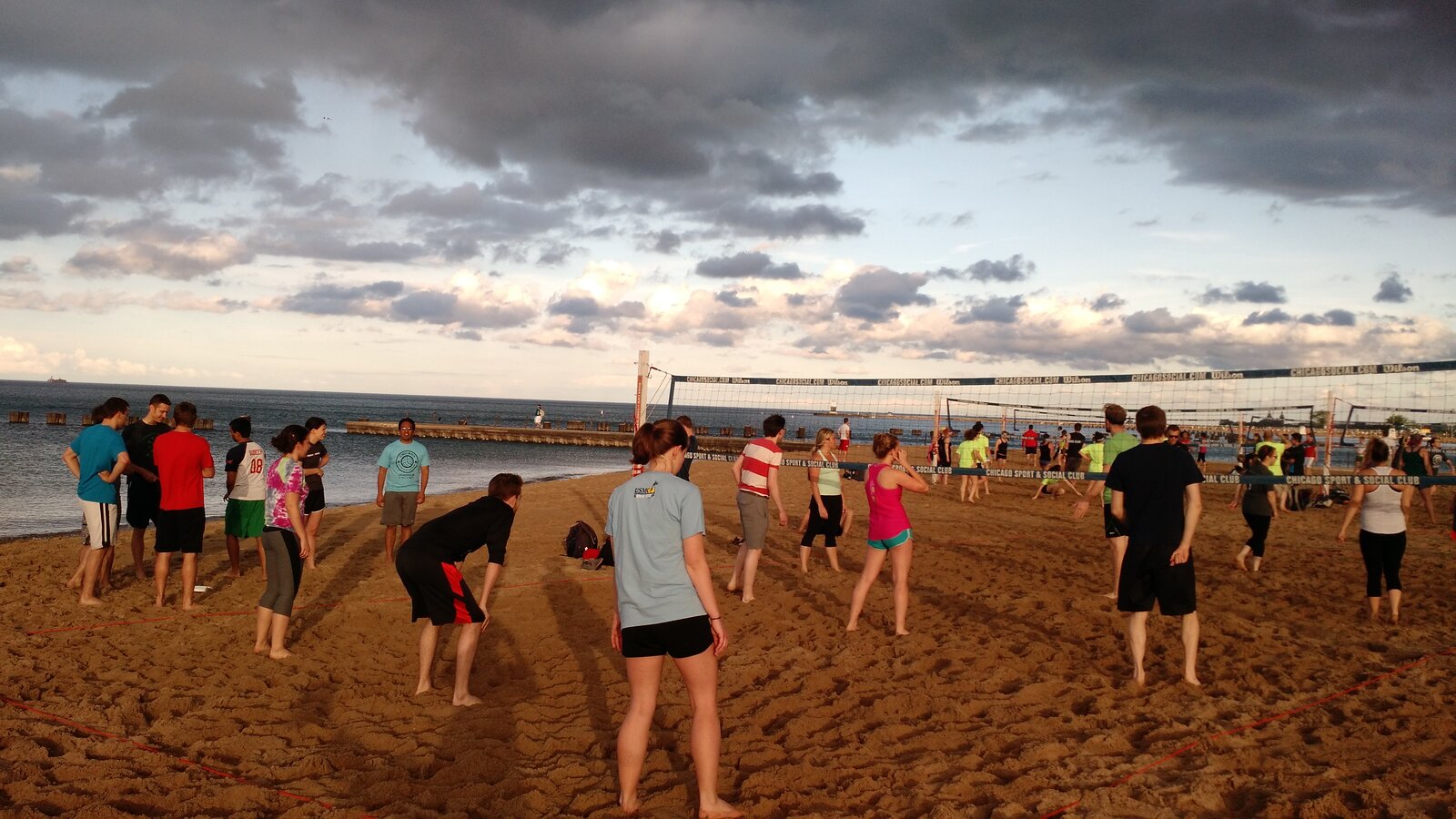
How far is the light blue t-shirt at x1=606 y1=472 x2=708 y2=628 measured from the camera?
3.41 meters

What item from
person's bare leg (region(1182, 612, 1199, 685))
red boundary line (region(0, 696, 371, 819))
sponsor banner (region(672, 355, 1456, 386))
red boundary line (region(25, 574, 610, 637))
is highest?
sponsor banner (region(672, 355, 1456, 386))

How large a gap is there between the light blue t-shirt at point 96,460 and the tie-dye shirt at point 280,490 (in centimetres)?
199

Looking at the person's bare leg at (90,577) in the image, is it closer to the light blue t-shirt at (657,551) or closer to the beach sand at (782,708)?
the beach sand at (782,708)

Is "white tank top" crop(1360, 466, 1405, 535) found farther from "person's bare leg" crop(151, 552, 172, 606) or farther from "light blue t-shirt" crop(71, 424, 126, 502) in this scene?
"light blue t-shirt" crop(71, 424, 126, 502)

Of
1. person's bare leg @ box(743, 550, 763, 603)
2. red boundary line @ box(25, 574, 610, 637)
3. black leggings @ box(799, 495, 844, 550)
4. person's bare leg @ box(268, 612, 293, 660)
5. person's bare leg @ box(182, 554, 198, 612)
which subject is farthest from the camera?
black leggings @ box(799, 495, 844, 550)

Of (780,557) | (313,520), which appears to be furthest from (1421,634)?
(313,520)

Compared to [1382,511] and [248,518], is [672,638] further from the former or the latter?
[1382,511]

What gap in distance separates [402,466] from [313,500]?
103cm

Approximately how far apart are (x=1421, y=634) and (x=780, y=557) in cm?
577

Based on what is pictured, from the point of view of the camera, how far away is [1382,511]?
6559 millimetres

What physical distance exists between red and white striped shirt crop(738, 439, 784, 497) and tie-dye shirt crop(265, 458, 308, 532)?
3382 millimetres

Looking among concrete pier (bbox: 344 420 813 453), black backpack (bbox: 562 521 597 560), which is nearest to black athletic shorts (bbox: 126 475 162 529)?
black backpack (bbox: 562 521 597 560)

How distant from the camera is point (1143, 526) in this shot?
509cm

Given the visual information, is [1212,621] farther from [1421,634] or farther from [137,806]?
[137,806]
